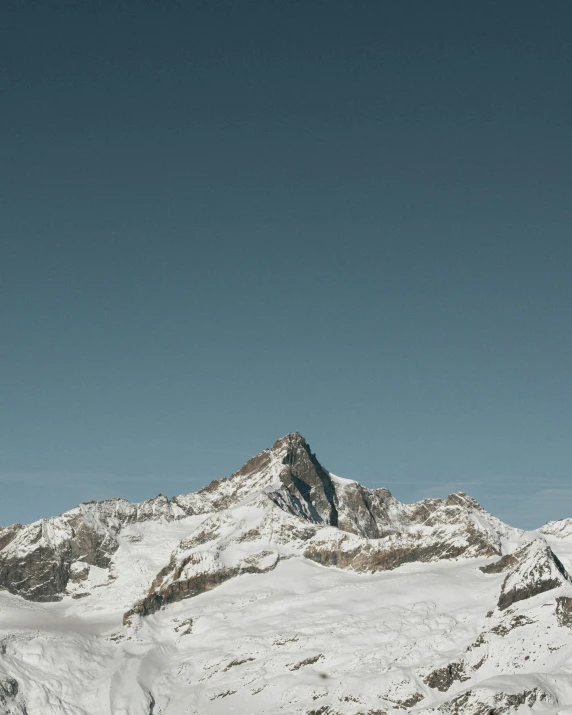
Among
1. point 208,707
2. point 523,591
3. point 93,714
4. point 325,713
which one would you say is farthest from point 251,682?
point 523,591

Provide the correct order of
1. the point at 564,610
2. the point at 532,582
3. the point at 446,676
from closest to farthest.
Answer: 1. the point at 446,676
2. the point at 564,610
3. the point at 532,582

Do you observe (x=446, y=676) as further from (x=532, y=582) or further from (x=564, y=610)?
(x=532, y=582)

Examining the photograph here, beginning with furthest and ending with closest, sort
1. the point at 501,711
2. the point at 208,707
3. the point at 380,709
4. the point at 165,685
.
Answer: the point at 165,685, the point at 208,707, the point at 380,709, the point at 501,711

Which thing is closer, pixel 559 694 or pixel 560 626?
pixel 559 694

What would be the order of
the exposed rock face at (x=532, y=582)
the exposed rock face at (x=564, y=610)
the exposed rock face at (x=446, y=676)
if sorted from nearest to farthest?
the exposed rock face at (x=446, y=676)
the exposed rock face at (x=564, y=610)
the exposed rock face at (x=532, y=582)

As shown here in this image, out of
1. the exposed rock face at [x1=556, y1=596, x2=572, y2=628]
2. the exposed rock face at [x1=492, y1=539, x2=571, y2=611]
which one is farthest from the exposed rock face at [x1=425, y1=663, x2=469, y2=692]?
the exposed rock face at [x1=492, y1=539, x2=571, y2=611]

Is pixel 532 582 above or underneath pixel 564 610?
above

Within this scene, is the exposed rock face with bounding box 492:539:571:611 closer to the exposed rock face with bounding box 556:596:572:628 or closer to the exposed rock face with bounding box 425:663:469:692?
the exposed rock face with bounding box 556:596:572:628

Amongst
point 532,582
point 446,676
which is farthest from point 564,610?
point 446,676

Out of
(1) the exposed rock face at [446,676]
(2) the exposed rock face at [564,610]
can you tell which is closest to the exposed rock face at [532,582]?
(2) the exposed rock face at [564,610]

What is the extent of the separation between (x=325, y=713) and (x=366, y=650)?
22.6 meters

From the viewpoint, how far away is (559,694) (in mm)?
160625

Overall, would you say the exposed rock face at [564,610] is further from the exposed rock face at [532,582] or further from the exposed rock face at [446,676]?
the exposed rock face at [446,676]

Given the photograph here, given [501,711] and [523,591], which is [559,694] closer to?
[501,711]
